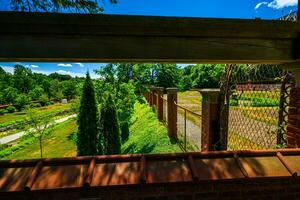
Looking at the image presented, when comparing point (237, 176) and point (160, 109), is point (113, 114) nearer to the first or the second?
point (160, 109)

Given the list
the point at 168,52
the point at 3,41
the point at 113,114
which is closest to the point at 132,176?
the point at 168,52

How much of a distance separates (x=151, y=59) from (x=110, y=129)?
29.3ft

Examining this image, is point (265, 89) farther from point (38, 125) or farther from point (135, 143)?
point (38, 125)

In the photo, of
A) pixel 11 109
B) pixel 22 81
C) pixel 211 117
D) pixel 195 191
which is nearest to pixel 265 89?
pixel 211 117

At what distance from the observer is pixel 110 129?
35.1 feet

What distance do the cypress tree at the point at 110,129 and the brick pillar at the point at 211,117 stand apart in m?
5.86

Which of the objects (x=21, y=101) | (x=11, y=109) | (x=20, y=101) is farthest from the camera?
(x=20, y=101)

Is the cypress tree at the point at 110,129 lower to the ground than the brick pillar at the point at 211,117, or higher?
lower

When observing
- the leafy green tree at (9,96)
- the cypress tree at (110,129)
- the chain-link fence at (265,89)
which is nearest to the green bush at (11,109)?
the leafy green tree at (9,96)

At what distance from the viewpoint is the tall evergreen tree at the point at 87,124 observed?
35.8ft

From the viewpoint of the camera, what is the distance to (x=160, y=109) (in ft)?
42.1

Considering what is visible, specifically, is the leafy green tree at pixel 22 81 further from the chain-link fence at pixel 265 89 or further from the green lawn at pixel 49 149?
the chain-link fence at pixel 265 89

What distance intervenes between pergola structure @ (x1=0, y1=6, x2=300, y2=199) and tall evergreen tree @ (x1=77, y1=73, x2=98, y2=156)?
343 inches

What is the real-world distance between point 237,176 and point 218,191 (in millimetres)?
226
